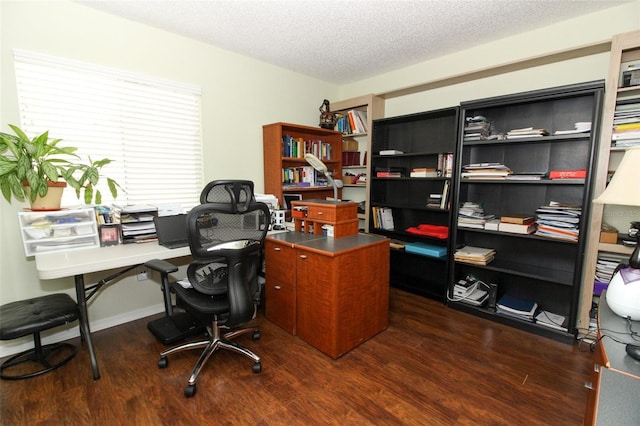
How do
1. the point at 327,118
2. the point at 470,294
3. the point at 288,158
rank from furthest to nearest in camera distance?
the point at 327,118 < the point at 288,158 < the point at 470,294

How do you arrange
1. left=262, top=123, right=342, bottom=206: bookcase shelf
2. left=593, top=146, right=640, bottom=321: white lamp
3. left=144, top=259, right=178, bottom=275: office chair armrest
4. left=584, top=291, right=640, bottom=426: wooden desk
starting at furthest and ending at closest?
left=262, top=123, right=342, bottom=206: bookcase shelf < left=144, top=259, right=178, bottom=275: office chair armrest < left=593, top=146, right=640, bottom=321: white lamp < left=584, top=291, right=640, bottom=426: wooden desk

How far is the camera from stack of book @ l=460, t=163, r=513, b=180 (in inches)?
99.1

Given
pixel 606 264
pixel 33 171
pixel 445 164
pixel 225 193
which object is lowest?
pixel 606 264

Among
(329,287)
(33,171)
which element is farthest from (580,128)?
(33,171)

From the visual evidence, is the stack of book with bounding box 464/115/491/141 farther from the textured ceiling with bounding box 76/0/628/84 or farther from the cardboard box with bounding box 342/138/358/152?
the cardboard box with bounding box 342/138/358/152

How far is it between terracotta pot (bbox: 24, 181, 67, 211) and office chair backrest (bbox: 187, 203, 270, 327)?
3.65ft

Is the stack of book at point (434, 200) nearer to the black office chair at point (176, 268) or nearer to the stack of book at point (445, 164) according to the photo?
the stack of book at point (445, 164)

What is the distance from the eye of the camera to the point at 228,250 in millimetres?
1701

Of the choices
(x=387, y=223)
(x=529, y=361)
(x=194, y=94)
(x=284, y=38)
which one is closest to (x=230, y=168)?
(x=194, y=94)

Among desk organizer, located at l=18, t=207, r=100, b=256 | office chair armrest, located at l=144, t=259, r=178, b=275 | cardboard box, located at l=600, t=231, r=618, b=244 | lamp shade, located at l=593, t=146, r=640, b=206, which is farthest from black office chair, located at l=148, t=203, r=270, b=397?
cardboard box, located at l=600, t=231, r=618, b=244

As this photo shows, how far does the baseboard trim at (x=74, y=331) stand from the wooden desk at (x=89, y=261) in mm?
413

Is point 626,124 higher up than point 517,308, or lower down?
higher up

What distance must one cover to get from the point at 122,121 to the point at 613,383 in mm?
3410

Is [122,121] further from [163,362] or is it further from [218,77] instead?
[163,362]
